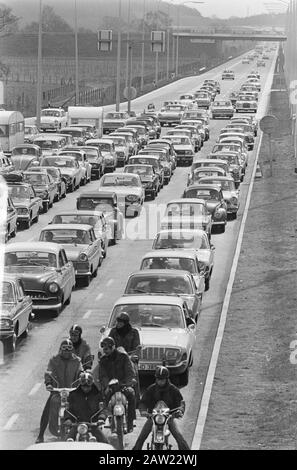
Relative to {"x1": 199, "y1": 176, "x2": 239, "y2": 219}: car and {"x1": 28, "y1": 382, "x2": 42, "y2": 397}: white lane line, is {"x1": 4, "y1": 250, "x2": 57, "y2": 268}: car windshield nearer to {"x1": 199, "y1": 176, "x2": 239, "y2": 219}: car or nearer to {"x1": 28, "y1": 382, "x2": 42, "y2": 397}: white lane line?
{"x1": 28, "y1": 382, "x2": 42, "y2": 397}: white lane line

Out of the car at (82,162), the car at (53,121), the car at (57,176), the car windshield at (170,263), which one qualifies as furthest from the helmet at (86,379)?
the car at (53,121)

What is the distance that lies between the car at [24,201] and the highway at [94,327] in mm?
349

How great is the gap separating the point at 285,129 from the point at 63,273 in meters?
65.0

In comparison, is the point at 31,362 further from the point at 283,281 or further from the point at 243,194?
the point at 243,194

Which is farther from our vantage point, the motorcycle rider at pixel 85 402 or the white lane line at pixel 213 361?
the white lane line at pixel 213 361

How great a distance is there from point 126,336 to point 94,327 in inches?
278

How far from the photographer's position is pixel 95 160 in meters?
58.3

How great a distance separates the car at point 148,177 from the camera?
50406 mm

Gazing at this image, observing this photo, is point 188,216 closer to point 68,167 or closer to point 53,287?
point 53,287

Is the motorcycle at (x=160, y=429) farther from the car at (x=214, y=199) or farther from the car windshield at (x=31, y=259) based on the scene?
the car at (x=214, y=199)

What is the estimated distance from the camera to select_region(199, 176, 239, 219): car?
4512 centimetres

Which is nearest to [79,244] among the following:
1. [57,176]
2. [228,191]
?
[228,191]

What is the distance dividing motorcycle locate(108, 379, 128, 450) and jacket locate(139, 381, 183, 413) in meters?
0.26

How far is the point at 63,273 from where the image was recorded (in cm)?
2839
